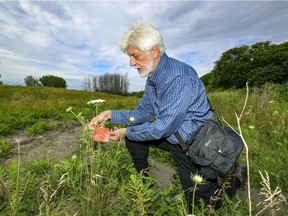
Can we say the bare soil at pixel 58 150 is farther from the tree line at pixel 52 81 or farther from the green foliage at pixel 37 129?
the tree line at pixel 52 81

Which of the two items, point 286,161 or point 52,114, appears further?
point 52,114

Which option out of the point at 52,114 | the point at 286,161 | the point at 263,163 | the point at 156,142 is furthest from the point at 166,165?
the point at 52,114

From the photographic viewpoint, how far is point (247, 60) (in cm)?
4253

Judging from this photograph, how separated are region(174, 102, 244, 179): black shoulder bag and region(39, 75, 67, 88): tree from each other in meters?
35.3

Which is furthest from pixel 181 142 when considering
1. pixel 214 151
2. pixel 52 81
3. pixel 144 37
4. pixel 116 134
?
Answer: pixel 52 81

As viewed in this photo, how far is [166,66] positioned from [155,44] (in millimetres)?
263

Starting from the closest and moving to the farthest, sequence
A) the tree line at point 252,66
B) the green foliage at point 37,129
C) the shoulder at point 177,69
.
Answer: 1. the shoulder at point 177,69
2. the green foliage at point 37,129
3. the tree line at point 252,66

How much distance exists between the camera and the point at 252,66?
130 ft

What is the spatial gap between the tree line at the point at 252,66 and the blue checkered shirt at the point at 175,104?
29215 mm

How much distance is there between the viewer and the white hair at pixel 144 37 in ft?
8.18

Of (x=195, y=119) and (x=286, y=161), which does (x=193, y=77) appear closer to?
(x=195, y=119)

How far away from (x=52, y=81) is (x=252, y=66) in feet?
106

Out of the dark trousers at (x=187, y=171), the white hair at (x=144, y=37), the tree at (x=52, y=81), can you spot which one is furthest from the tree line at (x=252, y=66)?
the white hair at (x=144, y=37)

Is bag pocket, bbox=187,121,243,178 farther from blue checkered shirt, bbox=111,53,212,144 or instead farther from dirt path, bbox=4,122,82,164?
dirt path, bbox=4,122,82,164
